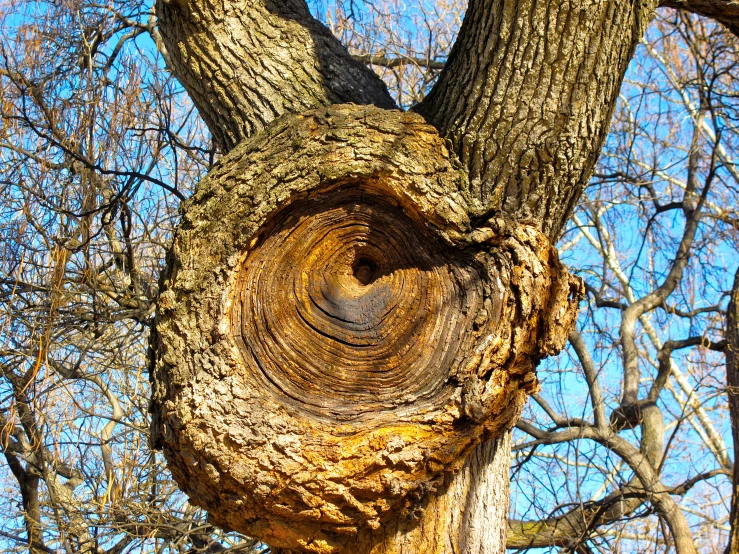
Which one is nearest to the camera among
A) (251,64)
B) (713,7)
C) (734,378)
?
(251,64)

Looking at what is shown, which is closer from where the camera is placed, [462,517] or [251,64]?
[462,517]

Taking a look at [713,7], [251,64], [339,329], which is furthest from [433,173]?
[713,7]

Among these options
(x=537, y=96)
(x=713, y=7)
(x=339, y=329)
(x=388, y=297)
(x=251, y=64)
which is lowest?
(x=339, y=329)

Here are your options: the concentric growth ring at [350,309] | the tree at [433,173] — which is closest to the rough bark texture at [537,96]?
the tree at [433,173]

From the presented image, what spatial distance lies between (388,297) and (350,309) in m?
0.12

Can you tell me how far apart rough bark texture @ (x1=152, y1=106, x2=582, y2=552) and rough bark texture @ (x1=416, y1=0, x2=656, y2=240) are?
0.41 ft

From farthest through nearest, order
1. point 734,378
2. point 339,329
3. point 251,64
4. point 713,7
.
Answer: point 734,378
point 713,7
point 251,64
point 339,329

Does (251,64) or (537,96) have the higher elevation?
(251,64)

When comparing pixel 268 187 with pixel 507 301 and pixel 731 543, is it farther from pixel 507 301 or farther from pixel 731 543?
pixel 731 543

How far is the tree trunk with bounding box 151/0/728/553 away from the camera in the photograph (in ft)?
6.39

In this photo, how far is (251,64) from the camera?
247 cm

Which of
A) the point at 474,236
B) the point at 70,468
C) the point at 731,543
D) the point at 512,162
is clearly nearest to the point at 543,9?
the point at 512,162

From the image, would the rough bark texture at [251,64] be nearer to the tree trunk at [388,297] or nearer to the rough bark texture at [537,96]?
the tree trunk at [388,297]

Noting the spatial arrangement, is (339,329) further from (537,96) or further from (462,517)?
(537,96)
